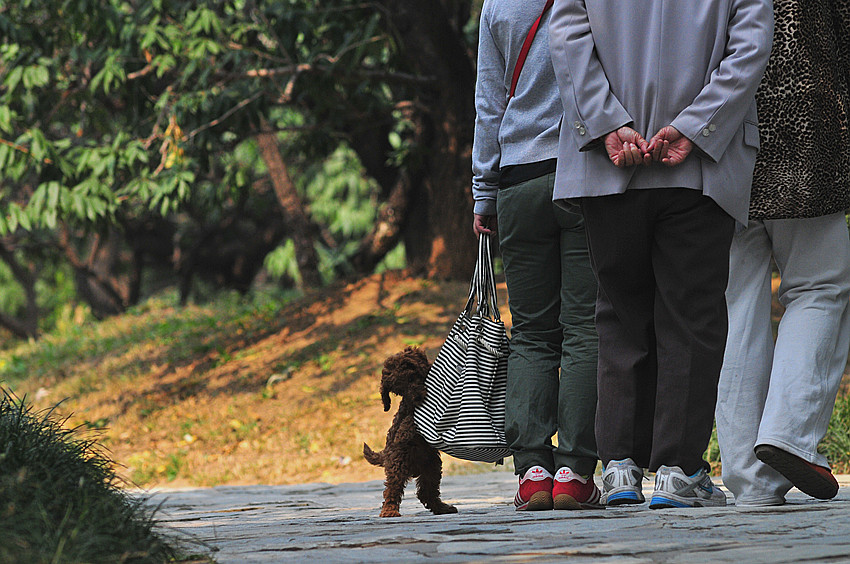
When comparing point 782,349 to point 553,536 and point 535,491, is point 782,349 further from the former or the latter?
point 553,536

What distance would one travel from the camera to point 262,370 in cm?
935

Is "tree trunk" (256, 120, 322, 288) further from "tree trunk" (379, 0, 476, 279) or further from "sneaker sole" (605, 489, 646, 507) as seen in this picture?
"sneaker sole" (605, 489, 646, 507)

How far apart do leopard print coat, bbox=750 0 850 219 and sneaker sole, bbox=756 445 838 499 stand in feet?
2.59

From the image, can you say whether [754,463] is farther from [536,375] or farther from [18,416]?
[18,416]

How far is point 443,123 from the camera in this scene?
948cm

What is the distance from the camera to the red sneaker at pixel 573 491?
3244mm

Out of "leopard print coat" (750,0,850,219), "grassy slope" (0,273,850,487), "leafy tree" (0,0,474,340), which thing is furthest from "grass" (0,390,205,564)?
"leafy tree" (0,0,474,340)

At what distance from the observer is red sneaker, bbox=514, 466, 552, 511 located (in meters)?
3.29

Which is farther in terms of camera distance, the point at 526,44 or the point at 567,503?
the point at 526,44

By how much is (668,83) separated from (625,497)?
133 cm

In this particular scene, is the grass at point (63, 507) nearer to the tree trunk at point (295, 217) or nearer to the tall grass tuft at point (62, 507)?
the tall grass tuft at point (62, 507)

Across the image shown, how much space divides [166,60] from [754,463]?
5964 mm

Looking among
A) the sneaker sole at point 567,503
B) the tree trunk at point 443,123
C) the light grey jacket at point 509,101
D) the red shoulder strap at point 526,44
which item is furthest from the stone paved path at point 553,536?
the tree trunk at point 443,123

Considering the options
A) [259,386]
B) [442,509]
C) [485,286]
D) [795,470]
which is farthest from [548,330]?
[259,386]
